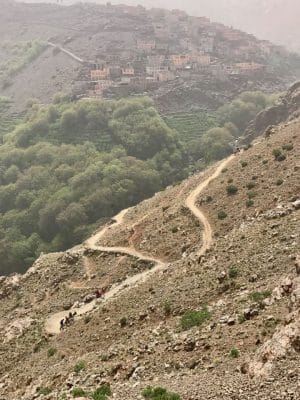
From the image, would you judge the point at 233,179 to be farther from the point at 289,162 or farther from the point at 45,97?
the point at 45,97

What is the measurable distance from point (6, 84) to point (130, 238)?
125 metres

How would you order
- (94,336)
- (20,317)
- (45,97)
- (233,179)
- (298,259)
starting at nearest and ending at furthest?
(298,259), (94,336), (20,317), (233,179), (45,97)

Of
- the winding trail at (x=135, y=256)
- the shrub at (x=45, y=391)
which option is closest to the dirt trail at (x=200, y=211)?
the winding trail at (x=135, y=256)

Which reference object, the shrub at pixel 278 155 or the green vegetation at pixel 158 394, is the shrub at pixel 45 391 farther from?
the shrub at pixel 278 155

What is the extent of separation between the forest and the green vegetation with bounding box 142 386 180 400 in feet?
181

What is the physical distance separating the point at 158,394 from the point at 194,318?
20.0ft

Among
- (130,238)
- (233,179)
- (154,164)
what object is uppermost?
(233,179)

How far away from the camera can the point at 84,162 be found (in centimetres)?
9675

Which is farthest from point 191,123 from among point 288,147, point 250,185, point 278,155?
point 250,185

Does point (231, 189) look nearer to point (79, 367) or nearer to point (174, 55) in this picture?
point (79, 367)

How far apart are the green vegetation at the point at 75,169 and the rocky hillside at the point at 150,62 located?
556 inches

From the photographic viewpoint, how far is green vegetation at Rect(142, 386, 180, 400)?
764 inches

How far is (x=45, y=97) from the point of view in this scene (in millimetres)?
142125

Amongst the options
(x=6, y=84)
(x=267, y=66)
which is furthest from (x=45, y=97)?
(x=267, y=66)
